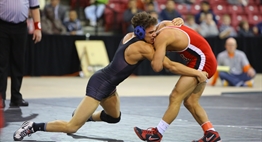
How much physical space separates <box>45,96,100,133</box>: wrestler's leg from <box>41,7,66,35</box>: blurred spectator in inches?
312

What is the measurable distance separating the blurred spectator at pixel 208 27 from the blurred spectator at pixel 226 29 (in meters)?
0.19

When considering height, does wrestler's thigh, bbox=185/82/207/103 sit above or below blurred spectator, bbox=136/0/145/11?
above

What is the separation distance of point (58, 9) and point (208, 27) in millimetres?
3855

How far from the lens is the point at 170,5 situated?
1477cm

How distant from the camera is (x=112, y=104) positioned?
20.1 ft

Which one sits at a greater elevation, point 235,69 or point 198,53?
point 198,53

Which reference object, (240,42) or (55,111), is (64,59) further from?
(55,111)

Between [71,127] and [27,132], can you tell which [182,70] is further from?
[27,132]

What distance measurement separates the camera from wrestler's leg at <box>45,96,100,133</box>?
574 centimetres

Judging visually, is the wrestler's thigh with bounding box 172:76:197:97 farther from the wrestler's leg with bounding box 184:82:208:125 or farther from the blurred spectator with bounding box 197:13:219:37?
the blurred spectator with bounding box 197:13:219:37

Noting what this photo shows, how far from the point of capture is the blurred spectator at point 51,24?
13523 millimetres

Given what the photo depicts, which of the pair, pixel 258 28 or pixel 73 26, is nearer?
pixel 73 26

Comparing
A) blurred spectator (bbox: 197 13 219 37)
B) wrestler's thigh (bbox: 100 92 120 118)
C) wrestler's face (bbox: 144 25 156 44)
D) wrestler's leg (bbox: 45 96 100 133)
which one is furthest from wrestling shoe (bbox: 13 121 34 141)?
blurred spectator (bbox: 197 13 219 37)

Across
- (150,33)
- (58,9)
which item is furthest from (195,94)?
(58,9)
